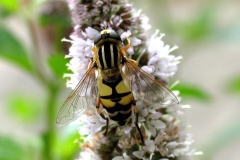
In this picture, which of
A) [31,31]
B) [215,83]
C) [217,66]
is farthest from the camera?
[217,66]

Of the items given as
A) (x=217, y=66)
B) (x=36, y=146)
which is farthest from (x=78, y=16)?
(x=217, y=66)

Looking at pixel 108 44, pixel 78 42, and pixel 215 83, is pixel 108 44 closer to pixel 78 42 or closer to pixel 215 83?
pixel 78 42

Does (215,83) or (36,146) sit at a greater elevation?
(215,83)

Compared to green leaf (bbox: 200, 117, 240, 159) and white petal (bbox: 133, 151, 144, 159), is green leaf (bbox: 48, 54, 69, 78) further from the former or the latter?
green leaf (bbox: 200, 117, 240, 159)

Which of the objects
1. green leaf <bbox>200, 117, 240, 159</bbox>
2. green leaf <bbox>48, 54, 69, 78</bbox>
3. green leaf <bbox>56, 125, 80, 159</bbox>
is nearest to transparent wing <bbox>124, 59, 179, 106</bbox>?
green leaf <bbox>48, 54, 69, 78</bbox>

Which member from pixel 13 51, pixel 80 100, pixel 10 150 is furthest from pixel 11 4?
pixel 80 100

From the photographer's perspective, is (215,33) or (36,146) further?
(215,33)

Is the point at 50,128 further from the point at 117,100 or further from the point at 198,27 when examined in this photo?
the point at 198,27

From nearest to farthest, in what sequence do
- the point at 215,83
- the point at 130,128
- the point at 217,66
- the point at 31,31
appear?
the point at 130,128 < the point at 31,31 < the point at 215,83 < the point at 217,66
